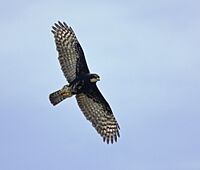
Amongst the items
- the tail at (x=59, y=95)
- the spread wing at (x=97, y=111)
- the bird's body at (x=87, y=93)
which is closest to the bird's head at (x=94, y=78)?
the bird's body at (x=87, y=93)

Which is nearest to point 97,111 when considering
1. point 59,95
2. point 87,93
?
point 87,93

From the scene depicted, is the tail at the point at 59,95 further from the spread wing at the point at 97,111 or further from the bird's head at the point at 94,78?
the bird's head at the point at 94,78

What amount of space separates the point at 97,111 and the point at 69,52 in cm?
274

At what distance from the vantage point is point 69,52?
31750 mm

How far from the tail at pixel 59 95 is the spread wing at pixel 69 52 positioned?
82 cm

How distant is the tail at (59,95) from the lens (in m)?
29.6

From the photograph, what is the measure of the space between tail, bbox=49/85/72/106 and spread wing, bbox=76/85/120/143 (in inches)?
39.3

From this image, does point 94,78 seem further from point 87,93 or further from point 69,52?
point 69,52

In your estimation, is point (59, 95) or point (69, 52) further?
point (69, 52)

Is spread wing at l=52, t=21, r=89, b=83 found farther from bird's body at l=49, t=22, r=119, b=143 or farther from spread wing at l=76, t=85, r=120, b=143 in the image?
spread wing at l=76, t=85, r=120, b=143

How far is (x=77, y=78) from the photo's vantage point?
30.8 metres

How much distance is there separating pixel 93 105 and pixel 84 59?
6.61 ft

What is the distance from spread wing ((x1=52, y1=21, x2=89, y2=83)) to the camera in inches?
1224

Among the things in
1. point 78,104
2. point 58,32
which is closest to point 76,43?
point 58,32
